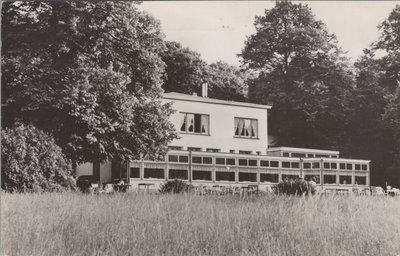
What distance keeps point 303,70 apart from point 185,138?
10623 mm

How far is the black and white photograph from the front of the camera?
7.04m

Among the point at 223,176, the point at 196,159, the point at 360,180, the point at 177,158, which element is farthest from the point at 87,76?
the point at 360,180

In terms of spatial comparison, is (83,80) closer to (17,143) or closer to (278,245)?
(17,143)

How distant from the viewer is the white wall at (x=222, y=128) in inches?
1071

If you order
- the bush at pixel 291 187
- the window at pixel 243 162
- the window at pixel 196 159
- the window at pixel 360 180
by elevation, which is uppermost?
the window at pixel 196 159

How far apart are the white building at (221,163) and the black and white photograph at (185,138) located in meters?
0.08

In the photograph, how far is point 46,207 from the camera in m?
8.21

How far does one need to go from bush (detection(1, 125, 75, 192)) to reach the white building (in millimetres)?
7600

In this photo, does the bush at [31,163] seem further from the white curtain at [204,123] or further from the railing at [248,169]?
the white curtain at [204,123]

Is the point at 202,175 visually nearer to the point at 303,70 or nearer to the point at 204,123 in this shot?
the point at 204,123

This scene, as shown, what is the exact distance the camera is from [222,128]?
28.5 metres

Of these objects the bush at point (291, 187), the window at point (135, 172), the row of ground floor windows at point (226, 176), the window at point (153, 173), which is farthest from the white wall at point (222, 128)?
the bush at point (291, 187)

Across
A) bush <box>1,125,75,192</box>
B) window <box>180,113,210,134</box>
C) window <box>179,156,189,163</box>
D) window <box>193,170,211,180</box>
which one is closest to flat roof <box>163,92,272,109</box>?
window <box>180,113,210,134</box>

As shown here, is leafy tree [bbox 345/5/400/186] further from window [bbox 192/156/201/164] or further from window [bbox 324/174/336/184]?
window [bbox 192/156/201/164]
